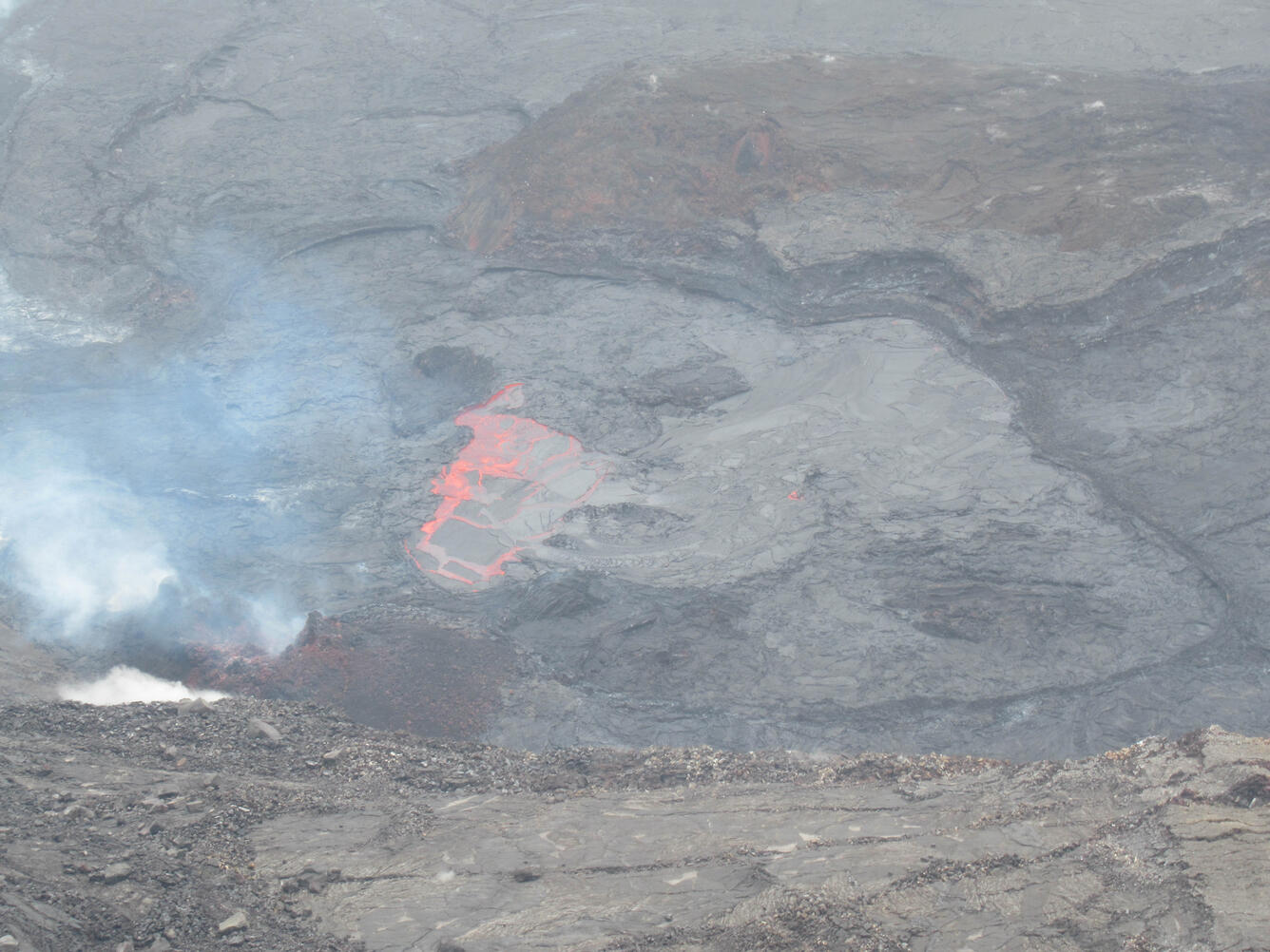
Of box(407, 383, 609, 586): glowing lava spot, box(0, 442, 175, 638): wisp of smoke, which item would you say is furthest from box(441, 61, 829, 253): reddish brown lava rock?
box(0, 442, 175, 638): wisp of smoke

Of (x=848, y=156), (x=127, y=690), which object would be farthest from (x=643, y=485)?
(x=848, y=156)

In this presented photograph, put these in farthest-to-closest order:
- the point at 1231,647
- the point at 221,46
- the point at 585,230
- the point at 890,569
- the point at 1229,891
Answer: the point at 221,46
the point at 585,230
the point at 890,569
the point at 1231,647
the point at 1229,891

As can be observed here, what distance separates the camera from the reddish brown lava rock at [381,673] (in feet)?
28.3

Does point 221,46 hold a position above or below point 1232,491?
above

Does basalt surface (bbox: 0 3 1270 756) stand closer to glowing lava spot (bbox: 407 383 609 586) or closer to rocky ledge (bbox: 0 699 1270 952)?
glowing lava spot (bbox: 407 383 609 586)

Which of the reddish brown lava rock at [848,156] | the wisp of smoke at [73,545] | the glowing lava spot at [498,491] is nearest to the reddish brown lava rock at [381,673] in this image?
the glowing lava spot at [498,491]

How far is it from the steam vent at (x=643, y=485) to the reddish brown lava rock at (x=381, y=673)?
0.06 metres

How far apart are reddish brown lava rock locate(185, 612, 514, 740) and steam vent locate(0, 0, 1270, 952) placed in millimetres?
59

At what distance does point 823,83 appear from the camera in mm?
15273

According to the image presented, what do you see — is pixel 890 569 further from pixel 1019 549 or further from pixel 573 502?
pixel 573 502

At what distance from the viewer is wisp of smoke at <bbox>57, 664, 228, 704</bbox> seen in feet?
28.2

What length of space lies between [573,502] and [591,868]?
5.23 meters

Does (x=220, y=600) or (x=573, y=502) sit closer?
(x=220, y=600)

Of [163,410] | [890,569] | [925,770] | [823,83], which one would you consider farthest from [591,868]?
[823,83]
